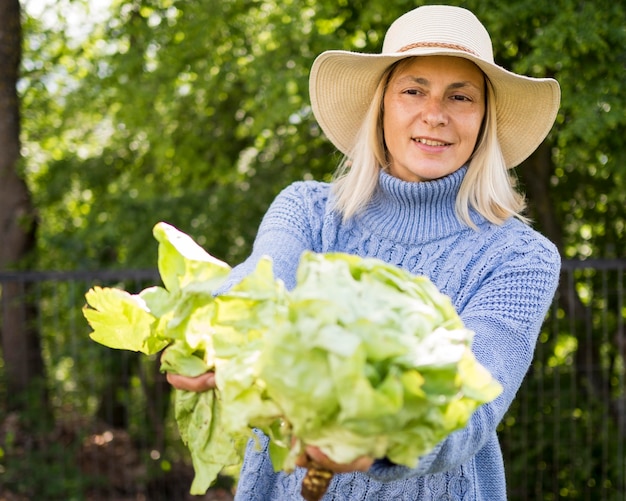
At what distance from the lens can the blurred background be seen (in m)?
4.65

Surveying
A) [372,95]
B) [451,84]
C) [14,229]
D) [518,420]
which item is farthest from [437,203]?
[14,229]

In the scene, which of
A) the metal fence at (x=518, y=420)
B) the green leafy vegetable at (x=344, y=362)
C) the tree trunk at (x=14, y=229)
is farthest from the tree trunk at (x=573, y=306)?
the green leafy vegetable at (x=344, y=362)

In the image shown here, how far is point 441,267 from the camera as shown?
219 centimetres

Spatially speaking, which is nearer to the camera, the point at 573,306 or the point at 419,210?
the point at 419,210

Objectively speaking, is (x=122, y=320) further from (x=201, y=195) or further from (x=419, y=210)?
(x=201, y=195)

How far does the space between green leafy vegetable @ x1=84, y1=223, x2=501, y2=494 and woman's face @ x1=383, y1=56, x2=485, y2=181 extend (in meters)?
0.81

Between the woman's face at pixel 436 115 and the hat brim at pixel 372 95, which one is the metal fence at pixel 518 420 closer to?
the hat brim at pixel 372 95

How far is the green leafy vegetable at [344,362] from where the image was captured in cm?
130

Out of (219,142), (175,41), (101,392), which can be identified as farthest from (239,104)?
(101,392)

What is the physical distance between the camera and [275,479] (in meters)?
2.23

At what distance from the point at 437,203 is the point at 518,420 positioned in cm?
360

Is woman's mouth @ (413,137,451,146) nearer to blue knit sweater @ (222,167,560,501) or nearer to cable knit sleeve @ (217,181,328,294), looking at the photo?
blue knit sweater @ (222,167,560,501)


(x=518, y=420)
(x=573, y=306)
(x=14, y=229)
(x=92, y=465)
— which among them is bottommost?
(x=92, y=465)

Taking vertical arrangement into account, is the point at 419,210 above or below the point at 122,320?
above
